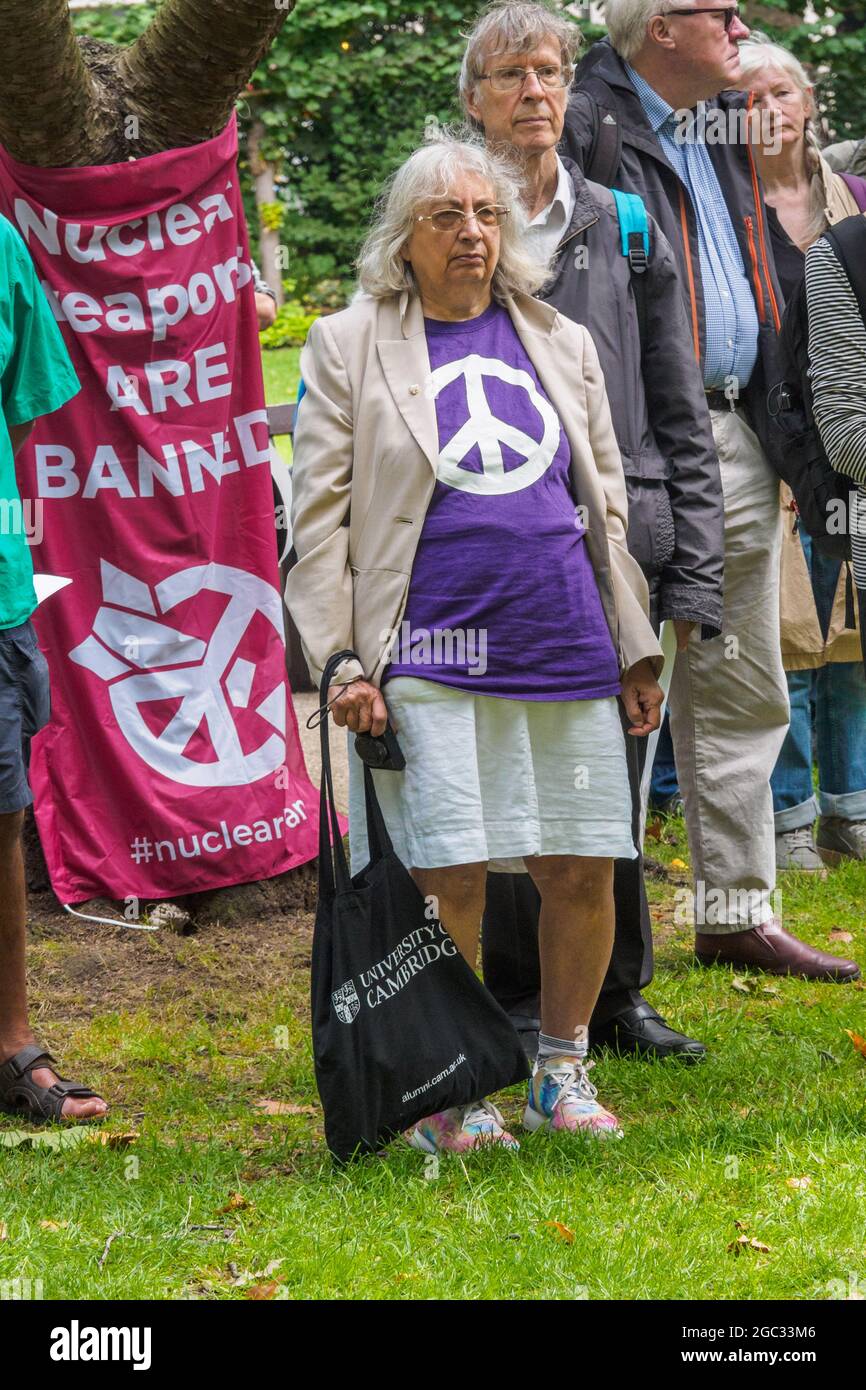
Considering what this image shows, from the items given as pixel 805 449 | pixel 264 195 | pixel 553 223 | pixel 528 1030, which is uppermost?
pixel 264 195

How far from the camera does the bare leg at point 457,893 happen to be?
11.3 ft

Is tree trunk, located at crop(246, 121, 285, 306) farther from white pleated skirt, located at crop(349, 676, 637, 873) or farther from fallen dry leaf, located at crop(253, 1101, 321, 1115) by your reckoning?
white pleated skirt, located at crop(349, 676, 637, 873)

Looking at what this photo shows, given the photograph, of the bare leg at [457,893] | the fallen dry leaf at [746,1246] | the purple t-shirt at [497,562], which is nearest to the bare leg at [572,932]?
the bare leg at [457,893]

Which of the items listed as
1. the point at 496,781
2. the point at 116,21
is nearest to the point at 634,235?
the point at 496,781

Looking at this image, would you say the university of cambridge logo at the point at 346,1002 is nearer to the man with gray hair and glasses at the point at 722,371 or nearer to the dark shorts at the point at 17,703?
the dark shorts at the point at 17,703

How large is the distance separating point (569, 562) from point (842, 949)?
85.4 inches

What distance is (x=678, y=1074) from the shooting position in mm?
3988

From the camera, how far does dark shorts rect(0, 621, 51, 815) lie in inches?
148

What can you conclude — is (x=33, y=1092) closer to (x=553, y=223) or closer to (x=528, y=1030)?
(x=528, y=1030)

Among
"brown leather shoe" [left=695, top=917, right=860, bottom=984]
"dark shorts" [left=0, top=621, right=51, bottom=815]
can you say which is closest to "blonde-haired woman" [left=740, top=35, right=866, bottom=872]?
"brown leather shoe" [left=695, top=917, right=860, bottom=984]

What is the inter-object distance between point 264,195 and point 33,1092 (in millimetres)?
14444

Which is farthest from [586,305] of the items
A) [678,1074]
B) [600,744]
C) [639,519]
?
[678,1074]

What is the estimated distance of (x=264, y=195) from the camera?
17.0 metres

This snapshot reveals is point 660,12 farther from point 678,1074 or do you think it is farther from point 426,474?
point 678,1074
